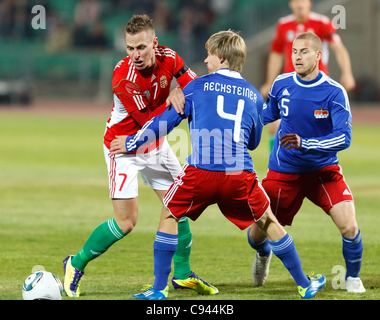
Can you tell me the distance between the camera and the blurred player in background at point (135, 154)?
487 cm

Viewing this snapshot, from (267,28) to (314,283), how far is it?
24.1 meters

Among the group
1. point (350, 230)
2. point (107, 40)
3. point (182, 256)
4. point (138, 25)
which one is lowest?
point (182, 256)

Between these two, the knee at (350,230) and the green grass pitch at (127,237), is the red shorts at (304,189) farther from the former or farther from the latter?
the green grass pitch at (127,237)

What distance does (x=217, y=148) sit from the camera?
4340mm

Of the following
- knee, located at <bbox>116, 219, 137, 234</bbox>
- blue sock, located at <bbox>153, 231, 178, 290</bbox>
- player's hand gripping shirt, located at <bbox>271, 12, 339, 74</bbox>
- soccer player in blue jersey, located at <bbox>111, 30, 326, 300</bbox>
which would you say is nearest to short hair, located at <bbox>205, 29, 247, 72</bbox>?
soccer player in blue jersey, located at <bbox>111, 30, 326, 300</bbox>

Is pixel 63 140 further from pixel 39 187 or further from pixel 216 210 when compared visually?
pixel 216 210

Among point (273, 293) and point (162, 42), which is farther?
point (162, 42)

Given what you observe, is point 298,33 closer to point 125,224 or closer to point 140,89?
point 140,89

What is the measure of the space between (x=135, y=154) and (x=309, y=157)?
1.39 meters

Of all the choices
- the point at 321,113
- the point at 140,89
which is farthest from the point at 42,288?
the point at 321,113

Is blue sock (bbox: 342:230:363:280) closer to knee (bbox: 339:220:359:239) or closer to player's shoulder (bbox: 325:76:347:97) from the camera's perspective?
knee (bbox: 339:220:359:239)

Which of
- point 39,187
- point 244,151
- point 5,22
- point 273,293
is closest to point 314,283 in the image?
point 273,293

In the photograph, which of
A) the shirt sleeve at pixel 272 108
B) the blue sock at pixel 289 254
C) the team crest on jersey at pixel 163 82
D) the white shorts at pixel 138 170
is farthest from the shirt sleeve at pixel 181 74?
the blue sock at pixel 289 254

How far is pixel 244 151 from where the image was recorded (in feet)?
14.5
